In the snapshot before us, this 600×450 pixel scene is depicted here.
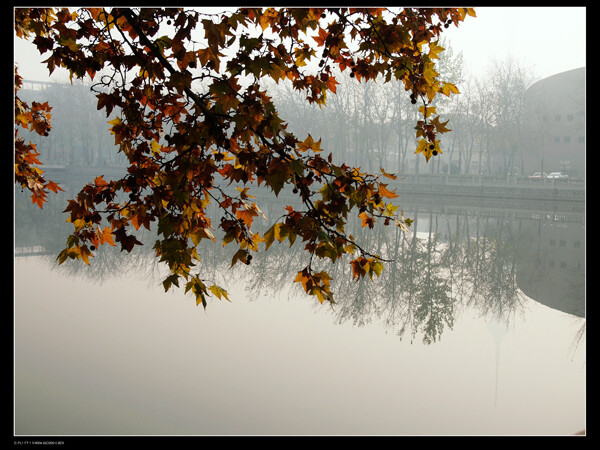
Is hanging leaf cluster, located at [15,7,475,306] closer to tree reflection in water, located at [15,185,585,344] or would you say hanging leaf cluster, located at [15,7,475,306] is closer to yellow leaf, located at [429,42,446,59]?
yellow leaf, located at [429,42,446,59]

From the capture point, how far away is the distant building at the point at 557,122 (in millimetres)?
30875

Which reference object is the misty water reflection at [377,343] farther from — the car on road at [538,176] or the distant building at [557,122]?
the distant building at [557,122]

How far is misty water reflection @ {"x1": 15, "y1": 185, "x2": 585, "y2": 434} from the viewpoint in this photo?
16.3ft

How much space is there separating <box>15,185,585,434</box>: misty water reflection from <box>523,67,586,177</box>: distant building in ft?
64.8

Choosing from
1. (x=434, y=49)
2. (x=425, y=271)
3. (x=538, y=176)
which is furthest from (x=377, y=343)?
(x=538, y=176)

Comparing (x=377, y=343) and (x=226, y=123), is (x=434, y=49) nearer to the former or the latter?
(x=226, y=123)

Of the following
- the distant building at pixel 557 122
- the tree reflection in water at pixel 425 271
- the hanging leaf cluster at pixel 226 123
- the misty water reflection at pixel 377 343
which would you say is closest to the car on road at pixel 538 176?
the distant building at pixel 557 122

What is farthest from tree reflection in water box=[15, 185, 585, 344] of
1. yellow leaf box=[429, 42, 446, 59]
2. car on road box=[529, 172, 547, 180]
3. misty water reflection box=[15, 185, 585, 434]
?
car on road box=[529, 172, 547, 180]

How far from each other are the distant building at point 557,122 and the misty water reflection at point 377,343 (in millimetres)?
19745

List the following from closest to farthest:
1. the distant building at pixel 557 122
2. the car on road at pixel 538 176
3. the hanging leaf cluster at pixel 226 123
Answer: the hanging leaf cluster at pixel 226 123
the car on road at pixel 538 176
the distant building at pixel 557 122

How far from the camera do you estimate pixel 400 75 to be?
2477mm

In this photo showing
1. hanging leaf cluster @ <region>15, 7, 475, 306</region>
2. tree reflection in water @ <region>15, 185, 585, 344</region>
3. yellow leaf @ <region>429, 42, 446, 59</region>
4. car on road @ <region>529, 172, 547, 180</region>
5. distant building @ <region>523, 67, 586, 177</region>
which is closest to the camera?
hanging leaf cluster @ <region>15, 7, 475, 306</region>

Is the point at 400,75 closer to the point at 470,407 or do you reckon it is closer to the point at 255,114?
the point at 255,114
